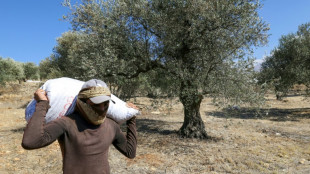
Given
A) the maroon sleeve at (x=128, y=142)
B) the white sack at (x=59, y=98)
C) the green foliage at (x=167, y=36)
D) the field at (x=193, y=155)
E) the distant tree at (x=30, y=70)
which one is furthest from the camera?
the distant tree at (x=30, y=70)

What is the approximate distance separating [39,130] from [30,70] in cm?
6163

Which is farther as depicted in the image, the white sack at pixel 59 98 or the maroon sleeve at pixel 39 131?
the white sack at pixel 59 98

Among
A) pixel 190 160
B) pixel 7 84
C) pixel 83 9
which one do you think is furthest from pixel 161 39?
pixel 7 84

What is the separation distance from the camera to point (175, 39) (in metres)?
10.0

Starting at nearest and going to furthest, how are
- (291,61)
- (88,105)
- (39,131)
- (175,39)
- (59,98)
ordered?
1. (39,131)
2. (88,105)
3. (59,98)
4. (175,39)
5. (291,61)

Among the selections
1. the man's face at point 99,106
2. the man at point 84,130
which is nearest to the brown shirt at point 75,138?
the man at point 84,130

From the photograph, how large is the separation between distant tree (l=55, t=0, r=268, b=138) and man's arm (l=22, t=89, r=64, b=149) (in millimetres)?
7441

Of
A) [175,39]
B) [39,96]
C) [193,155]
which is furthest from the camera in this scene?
[175,39]

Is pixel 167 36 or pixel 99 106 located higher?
pixel 167 36

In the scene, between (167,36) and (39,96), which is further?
(167,36)

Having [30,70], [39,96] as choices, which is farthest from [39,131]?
[30,70]

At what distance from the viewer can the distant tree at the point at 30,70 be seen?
181ft

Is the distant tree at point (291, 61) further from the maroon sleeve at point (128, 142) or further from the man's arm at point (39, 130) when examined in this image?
the man's arm at point (39, 130)

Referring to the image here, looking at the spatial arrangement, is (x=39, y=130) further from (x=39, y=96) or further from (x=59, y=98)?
(x=59, y=98)
